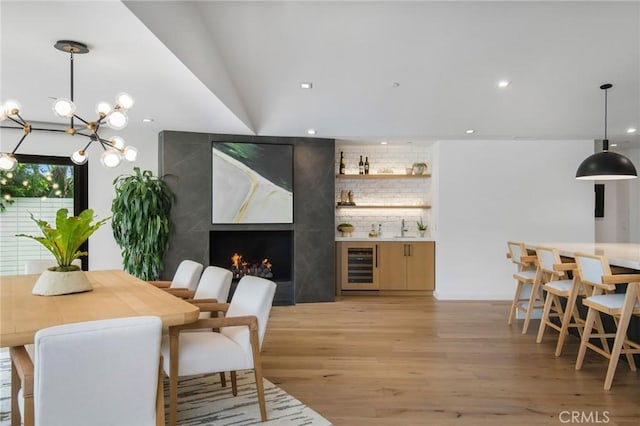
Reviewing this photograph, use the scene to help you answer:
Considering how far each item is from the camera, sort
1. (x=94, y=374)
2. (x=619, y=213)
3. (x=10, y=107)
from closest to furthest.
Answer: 1. (x=94, y=374)
2. (x=10, y=107)
3. (x=619, y=213)

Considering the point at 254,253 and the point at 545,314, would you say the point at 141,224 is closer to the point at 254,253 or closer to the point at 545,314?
the point at 254,253

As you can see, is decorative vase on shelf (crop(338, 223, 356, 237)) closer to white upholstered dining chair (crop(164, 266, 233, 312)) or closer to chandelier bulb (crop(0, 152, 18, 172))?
white upholstered dining chair (crop(164, 266, 233, 312))

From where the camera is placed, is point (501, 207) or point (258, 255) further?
point (258, 255)

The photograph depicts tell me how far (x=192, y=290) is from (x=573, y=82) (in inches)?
176

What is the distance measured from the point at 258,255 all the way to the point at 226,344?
3769mm

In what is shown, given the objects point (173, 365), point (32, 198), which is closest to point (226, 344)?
point (173, 365)

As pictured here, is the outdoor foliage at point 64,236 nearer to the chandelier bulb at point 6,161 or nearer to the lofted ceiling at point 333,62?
the chandelier bulb at point 6,161

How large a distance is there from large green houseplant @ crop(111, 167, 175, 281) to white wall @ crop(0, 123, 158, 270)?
33cm

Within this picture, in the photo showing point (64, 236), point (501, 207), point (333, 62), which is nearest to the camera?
point (64, 236)

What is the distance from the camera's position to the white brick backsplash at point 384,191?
269 inches

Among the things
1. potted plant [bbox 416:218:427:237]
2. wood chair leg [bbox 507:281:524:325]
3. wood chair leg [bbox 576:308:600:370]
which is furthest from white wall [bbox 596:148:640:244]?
wood chair leg [bbox 576:308:600:370]

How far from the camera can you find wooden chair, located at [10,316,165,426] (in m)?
1.51

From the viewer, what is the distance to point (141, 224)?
5.08 meters

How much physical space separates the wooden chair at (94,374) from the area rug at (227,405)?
0.92m
